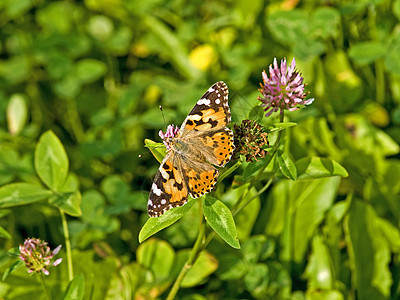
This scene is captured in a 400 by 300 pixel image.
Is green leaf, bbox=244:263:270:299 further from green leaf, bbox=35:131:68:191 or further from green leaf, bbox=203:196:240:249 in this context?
green leaf, bbox=35:131:68:191

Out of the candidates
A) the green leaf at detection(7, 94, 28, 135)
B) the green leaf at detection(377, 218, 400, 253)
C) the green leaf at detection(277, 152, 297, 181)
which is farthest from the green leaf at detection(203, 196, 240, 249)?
the green leaf at detection(7, 94, 28, 135)

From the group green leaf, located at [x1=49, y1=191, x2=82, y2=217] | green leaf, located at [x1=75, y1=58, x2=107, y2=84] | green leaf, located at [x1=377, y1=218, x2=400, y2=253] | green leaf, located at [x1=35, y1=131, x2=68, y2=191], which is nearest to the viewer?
green leaf, located at [x1=49, y1=191, x2=82, y2=217]

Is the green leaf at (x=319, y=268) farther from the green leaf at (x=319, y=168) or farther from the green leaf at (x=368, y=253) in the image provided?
the green leaf at (x=319, y=168)

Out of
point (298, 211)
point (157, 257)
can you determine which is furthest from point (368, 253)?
point (157, 257)

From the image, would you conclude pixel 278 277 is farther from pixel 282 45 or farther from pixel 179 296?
pixel 282 45

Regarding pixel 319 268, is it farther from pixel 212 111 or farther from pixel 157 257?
pixel 212 111

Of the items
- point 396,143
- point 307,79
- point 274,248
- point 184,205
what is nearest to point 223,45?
point 307,79
